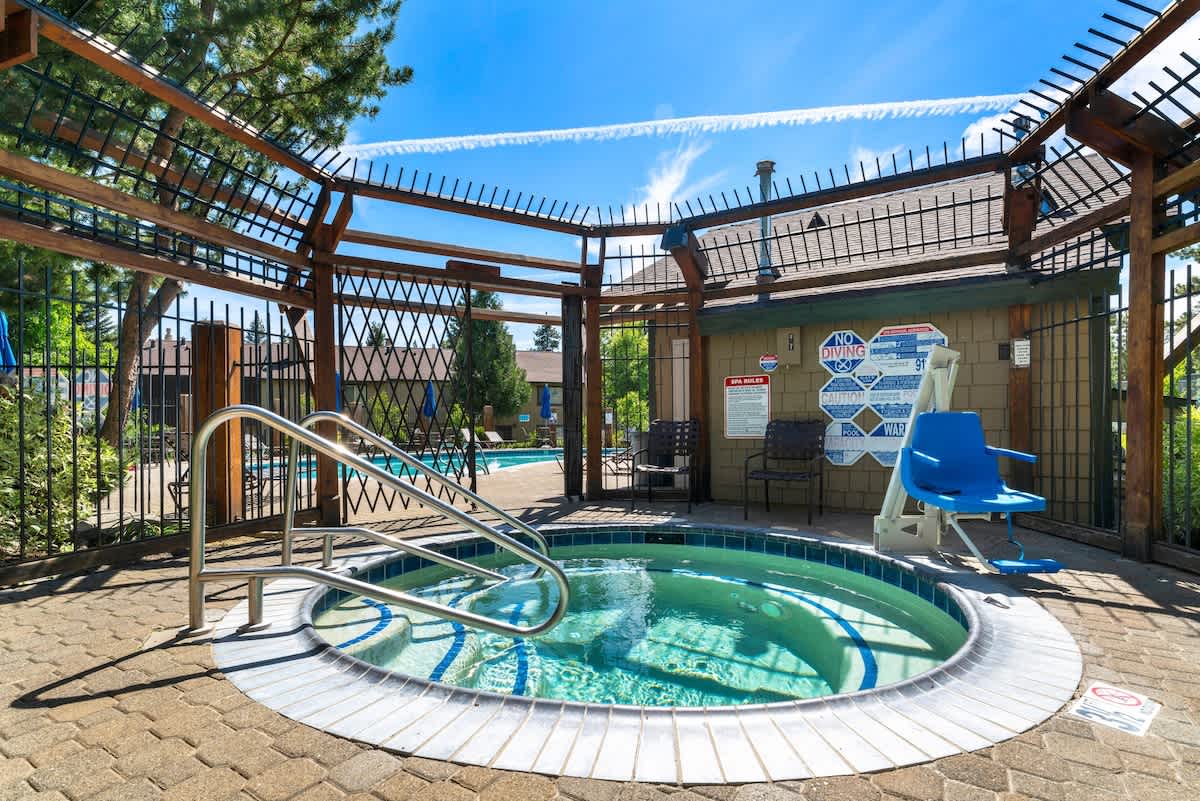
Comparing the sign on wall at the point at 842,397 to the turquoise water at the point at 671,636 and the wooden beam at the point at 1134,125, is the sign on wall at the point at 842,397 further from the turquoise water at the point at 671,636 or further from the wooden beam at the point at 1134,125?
the wooden beam at the point at 1134,125

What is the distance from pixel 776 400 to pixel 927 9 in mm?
4639

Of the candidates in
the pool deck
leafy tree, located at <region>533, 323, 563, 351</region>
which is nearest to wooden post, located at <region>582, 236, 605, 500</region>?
the pool deck

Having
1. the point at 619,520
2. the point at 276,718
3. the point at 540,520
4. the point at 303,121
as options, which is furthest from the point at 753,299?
the point at 276,718

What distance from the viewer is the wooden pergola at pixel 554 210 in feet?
11.9

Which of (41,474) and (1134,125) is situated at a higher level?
(1134,125)

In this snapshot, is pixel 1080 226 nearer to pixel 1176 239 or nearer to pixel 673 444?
pixel 1176 239

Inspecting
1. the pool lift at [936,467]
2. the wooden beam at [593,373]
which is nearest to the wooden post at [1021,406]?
the pool lift at [936,467]

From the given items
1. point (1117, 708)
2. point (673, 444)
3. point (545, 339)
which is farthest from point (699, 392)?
point (545, 339)

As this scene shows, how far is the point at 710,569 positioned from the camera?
481 cm

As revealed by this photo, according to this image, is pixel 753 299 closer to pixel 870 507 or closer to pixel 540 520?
pixel 870 507

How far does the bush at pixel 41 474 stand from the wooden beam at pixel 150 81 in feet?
7.41

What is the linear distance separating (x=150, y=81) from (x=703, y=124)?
93.3ft

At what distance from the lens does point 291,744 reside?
70.5 inches

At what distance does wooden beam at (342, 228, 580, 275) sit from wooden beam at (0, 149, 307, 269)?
2.92ft
